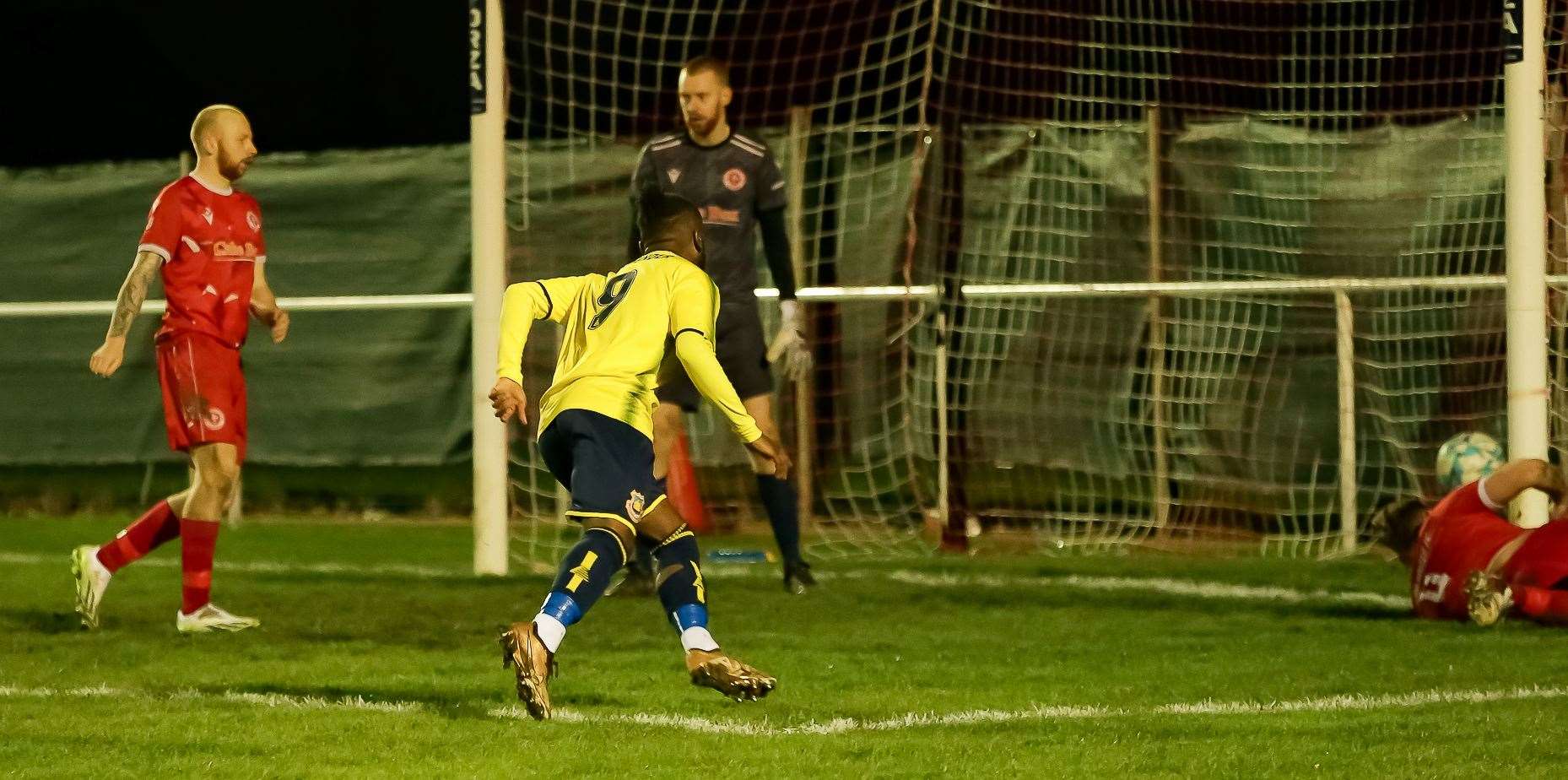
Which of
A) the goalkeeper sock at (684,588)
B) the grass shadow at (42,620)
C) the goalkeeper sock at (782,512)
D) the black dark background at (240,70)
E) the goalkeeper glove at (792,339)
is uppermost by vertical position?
the black dark background at (240,70)

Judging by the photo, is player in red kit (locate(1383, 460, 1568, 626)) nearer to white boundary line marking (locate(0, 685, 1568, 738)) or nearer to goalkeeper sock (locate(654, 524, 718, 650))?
white boundary line marking (locate(0, 685, 1568, 738))

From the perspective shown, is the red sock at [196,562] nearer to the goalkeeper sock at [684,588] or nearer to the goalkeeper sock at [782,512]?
the goalkeeper sock at [782,512]

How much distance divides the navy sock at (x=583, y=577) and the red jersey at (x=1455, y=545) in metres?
3.28

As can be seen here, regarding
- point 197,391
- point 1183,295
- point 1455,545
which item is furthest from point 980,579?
point 197,391

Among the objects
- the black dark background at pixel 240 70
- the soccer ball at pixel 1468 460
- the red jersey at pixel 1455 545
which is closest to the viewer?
the red jersey at pixel 1455 545

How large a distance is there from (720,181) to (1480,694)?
3795 mm

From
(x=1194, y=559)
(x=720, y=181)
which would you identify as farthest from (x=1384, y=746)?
(x=1194, y=559)

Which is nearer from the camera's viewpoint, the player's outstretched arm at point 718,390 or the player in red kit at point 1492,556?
the player's outstretched arm at point 718,390

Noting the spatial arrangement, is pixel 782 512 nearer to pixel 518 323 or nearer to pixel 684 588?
pixel 684 588

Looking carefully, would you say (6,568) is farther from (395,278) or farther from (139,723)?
(139,723)

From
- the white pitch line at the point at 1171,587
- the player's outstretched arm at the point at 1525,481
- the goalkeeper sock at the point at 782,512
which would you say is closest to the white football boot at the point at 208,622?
the goalkeeper sock at the point at 782,512

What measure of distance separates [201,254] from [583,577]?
281 centimetres

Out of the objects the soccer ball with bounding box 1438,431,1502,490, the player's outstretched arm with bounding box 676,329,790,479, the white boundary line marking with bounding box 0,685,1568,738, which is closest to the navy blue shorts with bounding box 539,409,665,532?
the player's outstretched arm with bounding box 676,329,790,479

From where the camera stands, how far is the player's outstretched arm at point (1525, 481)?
7.18 metres
